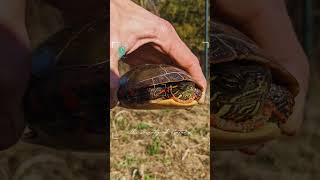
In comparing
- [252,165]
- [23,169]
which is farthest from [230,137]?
[23,169]

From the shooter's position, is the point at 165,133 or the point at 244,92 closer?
the point at 165,133

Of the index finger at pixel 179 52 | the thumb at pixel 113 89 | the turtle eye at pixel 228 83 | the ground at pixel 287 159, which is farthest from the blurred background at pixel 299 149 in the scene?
the thumb at pixel 113 89

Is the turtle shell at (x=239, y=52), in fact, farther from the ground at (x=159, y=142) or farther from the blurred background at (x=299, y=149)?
the ground at (x=159, y=142)

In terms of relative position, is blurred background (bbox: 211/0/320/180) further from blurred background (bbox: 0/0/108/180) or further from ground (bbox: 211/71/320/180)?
blurred background (bbox: 0/0/108/180)

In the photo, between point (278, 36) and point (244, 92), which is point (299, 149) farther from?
point (278, 36)

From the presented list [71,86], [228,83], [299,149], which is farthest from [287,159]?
[71,86]

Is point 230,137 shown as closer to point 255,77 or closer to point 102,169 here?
point 255,77

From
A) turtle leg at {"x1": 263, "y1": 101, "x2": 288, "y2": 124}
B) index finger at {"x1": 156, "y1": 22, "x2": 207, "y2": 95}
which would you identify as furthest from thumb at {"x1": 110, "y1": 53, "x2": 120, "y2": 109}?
turtle leg at {"x1": 263, "y1": 101, "x2": 288, "y2": 124}
